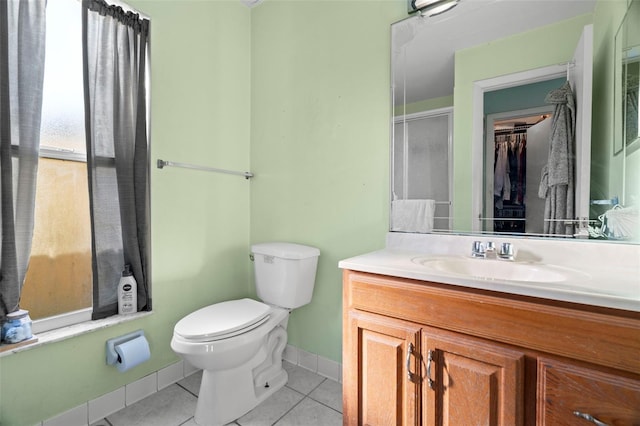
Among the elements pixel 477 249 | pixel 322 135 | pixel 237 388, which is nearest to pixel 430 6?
pixel 322 135

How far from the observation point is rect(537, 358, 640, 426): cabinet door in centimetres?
72

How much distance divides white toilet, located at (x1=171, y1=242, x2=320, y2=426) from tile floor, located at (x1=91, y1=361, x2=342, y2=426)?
0.07 m

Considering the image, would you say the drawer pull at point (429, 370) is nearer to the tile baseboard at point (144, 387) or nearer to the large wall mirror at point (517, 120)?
the large wall mirror at point (517, 120)

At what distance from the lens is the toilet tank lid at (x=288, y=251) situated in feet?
5.53

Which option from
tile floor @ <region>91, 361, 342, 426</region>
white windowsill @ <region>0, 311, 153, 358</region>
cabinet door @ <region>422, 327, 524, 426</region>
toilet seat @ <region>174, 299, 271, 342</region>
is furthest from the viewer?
tile floor @ <region>91, 361, 342, 426</region>

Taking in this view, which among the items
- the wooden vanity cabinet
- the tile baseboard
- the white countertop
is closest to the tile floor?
the tile baseboard

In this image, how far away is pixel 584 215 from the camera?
1.17 meters

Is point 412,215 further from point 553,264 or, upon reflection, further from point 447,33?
point 447,33

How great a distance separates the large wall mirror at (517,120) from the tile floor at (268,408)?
0.98 m

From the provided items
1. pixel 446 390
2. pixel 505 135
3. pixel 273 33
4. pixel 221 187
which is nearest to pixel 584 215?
pixel 505 135

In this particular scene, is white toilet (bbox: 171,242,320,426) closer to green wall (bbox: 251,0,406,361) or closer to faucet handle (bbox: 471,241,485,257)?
green wall (bbox: 251,0,406,361)

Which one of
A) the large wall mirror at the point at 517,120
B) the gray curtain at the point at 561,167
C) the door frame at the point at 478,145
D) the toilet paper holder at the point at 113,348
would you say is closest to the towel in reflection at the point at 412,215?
the large wall mirror at the point at 517,120

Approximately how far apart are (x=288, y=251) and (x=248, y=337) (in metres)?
0.49

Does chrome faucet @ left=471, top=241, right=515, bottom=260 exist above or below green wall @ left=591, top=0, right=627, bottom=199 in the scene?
below
